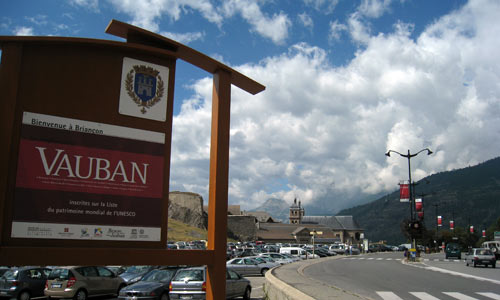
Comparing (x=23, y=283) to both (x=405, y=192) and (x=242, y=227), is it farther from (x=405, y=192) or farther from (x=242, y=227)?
(x=242, y=227)

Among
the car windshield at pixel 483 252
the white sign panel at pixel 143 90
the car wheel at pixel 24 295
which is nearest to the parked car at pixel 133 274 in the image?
the car wheel at pixel 24 295

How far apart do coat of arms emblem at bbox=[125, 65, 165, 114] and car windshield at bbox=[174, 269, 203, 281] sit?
990 cm

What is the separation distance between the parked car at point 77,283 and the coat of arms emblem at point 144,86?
12548mm

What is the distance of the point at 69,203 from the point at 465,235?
132441 millimetres

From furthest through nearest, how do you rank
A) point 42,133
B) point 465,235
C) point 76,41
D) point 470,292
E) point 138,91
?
point 465,235 → point 470,292 → point 138,91 → point 76,41 → point 42,133

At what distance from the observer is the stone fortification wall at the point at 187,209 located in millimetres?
119625

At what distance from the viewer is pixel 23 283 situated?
15945mm

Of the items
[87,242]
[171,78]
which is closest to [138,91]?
[171,78]

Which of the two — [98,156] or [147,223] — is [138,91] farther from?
[147,223]

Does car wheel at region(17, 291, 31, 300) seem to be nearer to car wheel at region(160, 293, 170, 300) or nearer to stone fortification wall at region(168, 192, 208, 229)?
car wheel at region(160, 293, 170, 300)

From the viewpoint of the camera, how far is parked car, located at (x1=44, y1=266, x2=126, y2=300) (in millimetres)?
15172

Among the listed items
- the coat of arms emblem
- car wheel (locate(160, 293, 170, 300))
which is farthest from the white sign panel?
car wheel (locate(160, 293, 170, 300))

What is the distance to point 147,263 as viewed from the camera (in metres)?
4.88

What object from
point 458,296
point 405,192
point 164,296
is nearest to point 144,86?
point 164,296
